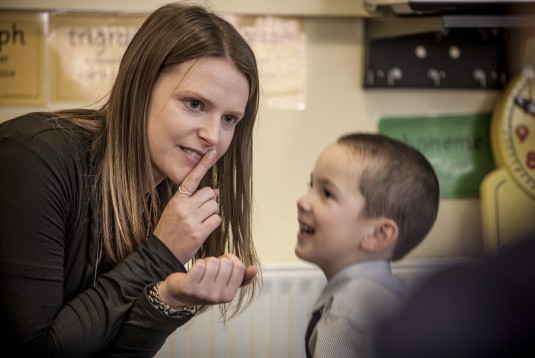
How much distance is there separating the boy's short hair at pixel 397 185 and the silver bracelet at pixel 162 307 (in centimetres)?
30

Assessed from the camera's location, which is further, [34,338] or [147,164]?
[147,164]

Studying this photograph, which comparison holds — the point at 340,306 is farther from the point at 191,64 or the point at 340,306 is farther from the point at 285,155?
the point at 285,155

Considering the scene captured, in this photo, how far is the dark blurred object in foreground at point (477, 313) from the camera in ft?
1.21

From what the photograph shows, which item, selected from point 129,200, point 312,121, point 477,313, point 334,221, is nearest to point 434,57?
point 312,121

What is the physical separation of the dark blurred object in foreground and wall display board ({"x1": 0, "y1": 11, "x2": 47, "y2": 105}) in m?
1.44

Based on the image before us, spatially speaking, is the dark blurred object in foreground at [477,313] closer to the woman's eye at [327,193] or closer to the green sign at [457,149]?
the woman's eye at [327,193]

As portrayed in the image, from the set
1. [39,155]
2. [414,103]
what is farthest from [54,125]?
[414,103]

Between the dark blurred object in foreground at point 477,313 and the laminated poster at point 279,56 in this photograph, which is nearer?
the dark blurred object in foreground at point 477,313

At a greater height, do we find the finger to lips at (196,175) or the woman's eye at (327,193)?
the finger to lips at (196,175)

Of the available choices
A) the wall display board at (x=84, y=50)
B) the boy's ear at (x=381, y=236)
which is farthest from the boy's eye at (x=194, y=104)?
the wall display board at (x=84, y=50)

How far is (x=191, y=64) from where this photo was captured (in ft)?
3.47

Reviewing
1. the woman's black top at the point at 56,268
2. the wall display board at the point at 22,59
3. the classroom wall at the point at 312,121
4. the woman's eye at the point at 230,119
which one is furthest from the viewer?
the classroom wall at the point at 312,121

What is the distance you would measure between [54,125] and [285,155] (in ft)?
2.63

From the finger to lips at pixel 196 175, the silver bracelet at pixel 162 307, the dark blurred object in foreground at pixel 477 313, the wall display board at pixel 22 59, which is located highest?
the wall display board at pixel 22 59
